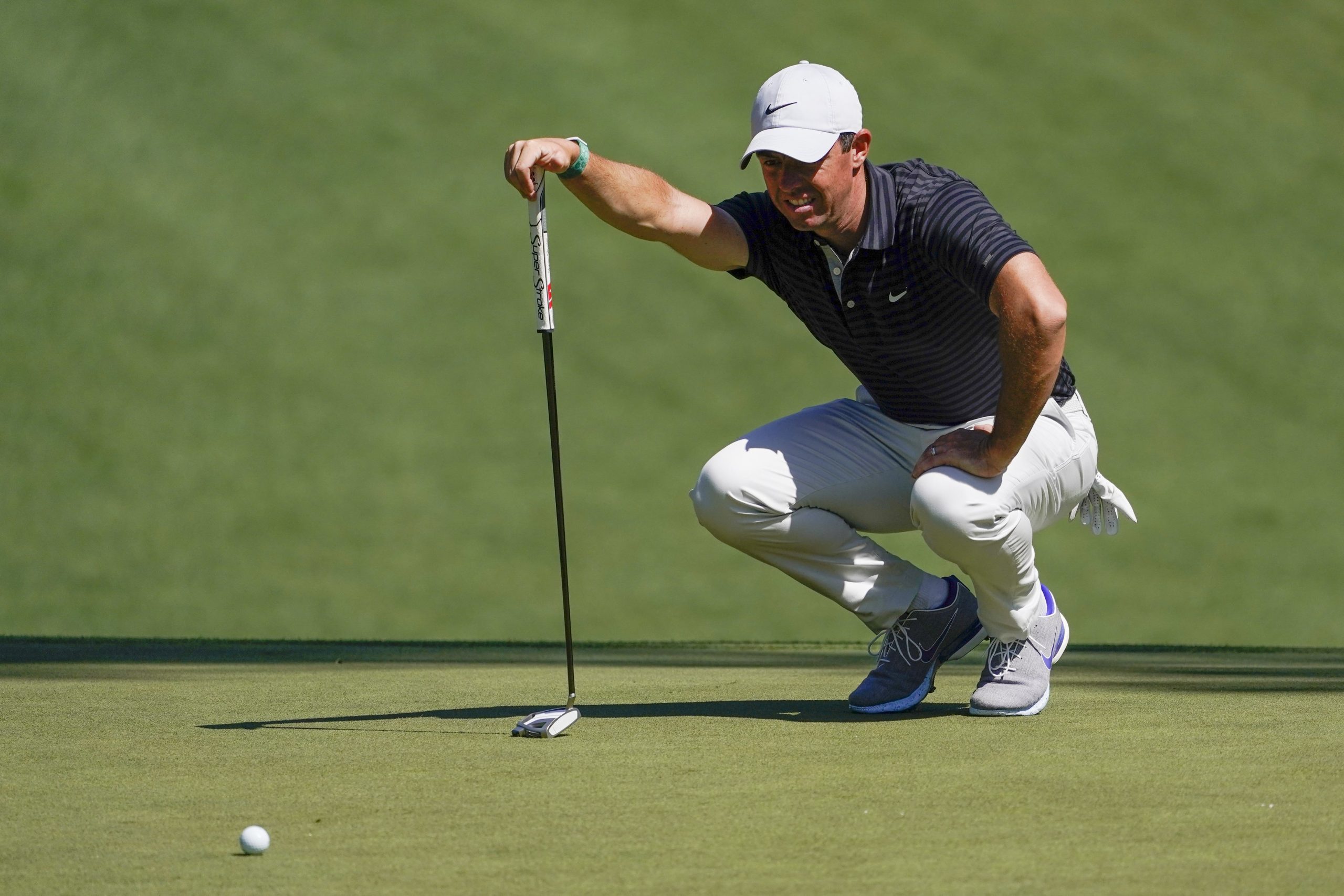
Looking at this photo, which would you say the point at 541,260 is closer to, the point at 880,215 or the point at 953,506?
the point at 880,215

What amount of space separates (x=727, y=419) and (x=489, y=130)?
4.45 ft

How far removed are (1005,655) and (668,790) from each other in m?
0.82

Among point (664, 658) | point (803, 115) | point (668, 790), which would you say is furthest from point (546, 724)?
point (664, 658)

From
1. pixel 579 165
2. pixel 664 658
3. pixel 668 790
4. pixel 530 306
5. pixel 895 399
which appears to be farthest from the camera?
pixel 530 306

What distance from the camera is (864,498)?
8.61 feet

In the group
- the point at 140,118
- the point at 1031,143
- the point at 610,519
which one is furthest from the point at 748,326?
the point at 140,118

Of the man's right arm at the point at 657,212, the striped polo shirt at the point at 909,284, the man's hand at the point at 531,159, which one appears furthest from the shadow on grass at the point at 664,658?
the man's hand at the point at 531,159

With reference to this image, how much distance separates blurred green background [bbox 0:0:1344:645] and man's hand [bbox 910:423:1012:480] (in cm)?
275

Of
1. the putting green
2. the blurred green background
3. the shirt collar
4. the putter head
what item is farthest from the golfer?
the blurred green background

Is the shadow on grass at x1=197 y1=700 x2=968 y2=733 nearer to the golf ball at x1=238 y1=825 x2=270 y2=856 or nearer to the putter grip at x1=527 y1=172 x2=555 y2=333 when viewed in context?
the putter grip at x1=527 y1=172 x2=555 y2=333

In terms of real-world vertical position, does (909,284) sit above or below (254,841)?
above

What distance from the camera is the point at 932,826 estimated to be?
1.61 m

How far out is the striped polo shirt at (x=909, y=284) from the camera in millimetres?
2295

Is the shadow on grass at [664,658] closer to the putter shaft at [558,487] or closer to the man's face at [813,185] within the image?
the putter shaft at [558,487]
